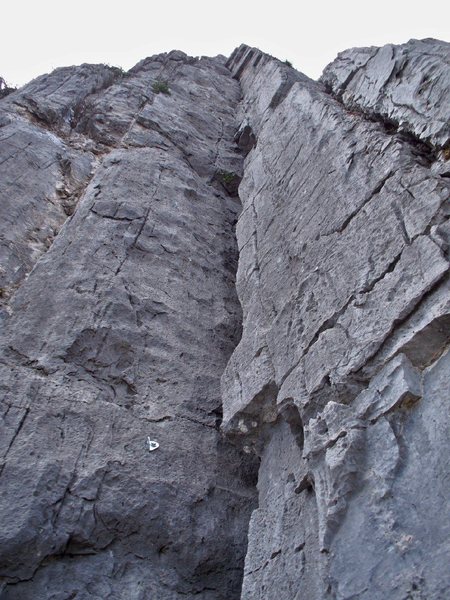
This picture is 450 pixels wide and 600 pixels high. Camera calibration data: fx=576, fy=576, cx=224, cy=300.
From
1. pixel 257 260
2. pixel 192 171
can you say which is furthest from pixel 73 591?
pixel 192 171

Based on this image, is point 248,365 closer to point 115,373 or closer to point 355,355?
point 115,373

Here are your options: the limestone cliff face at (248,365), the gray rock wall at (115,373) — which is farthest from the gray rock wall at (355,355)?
the gray rock wall at (115,373)

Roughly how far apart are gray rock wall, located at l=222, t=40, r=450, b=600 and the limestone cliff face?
0.02 meters

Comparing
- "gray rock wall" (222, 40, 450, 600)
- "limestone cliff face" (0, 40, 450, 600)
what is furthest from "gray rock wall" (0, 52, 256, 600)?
"gray rock wall" (222, 40, 450, 600)

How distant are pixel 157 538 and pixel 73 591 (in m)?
0.72

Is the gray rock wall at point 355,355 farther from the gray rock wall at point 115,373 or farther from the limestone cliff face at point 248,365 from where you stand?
the gray rock wall at point 115,373

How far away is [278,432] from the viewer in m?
4.70

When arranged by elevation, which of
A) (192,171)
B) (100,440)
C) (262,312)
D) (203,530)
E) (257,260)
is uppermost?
(192,171)

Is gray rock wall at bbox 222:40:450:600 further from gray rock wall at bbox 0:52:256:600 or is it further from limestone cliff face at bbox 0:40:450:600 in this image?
gray rock wall at bbox 0:52:256:600

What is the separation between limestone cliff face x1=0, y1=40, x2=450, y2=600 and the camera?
333cm

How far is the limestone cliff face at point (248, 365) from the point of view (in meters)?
3.33

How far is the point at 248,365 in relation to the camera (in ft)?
16.8

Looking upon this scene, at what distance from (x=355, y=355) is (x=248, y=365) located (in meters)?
1.47

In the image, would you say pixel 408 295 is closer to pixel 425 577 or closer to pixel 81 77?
pixel 425 577
